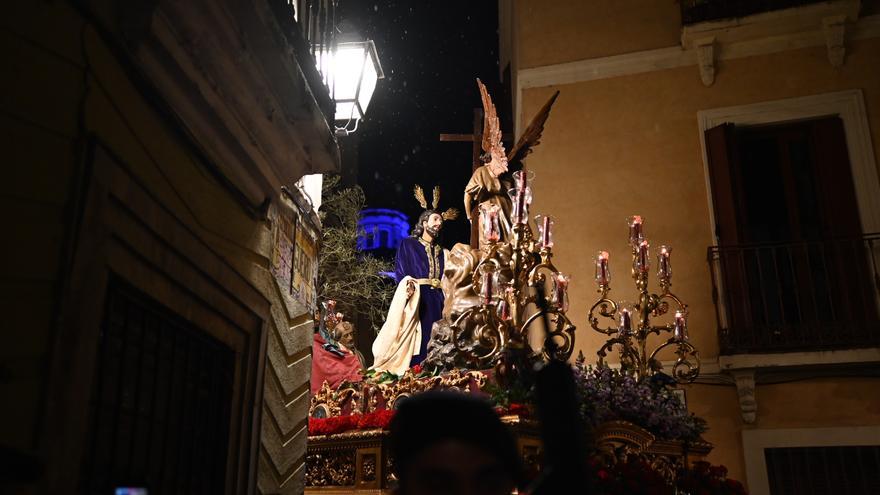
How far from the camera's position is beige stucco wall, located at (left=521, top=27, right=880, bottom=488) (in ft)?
34.5

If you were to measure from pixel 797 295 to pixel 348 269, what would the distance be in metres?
9.37

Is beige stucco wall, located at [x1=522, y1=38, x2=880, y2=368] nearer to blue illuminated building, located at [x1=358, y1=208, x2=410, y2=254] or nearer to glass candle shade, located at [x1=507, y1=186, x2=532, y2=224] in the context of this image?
glass candle shade, located at [x1=507, y1=186, x2=532, y2=224]

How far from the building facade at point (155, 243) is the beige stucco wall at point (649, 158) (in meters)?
6.20

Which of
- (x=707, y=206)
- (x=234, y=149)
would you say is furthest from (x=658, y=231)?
(x=234, y=149)

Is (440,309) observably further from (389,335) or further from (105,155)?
(105,155)

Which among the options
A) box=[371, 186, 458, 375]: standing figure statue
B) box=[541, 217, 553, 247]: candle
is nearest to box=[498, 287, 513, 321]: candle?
box=[541, 217, 553, 247]: candle

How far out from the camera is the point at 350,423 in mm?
7535

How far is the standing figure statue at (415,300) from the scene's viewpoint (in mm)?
10508

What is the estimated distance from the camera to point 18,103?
2496 millimetres

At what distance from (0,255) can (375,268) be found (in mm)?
14315

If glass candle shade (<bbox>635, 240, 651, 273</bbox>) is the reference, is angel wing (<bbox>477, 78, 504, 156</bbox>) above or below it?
above

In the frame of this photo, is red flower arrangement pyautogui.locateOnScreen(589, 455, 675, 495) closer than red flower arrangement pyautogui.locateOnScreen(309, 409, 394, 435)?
Yes

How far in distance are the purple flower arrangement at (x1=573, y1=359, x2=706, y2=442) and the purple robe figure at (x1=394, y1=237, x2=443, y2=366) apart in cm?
354

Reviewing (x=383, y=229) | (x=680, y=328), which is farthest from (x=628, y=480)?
(x=383, y=229)
